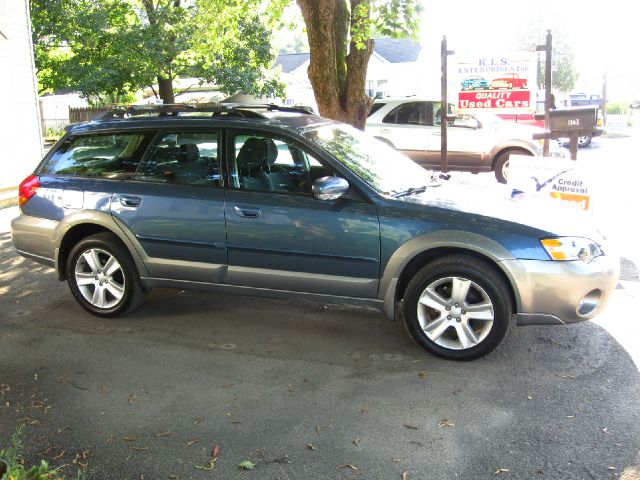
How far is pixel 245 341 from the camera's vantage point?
5027mm

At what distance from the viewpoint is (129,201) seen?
17.3ft

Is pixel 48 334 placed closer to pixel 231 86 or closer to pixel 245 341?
pixel 245 341

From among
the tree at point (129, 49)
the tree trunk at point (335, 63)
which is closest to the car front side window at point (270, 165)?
the tree trunk at point (335, 63)

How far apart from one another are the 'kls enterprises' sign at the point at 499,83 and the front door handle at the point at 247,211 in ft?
18.1

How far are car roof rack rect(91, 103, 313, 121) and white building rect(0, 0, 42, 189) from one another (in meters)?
7.65

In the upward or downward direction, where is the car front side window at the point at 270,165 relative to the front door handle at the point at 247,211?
upward

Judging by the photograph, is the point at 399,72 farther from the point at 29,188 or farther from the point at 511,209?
the point at 511,209

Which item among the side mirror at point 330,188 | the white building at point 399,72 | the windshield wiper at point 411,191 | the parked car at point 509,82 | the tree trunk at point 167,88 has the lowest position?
the windshield wiper at point 411,191

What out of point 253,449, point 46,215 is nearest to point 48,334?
point 46,215

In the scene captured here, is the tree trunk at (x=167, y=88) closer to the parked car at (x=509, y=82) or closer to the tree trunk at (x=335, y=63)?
the tree trunk at (x=335, y=63)

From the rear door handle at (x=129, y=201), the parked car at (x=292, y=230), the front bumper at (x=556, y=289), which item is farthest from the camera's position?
the rear door handle at (x=129, y=201)

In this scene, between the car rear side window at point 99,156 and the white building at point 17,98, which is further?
the white building at point 17,98

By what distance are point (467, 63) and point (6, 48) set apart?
8.99 m

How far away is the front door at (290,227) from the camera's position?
465cm
